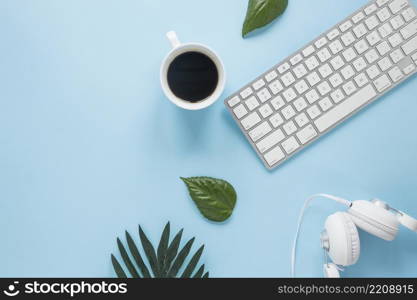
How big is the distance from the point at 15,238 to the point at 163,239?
284 millimetres

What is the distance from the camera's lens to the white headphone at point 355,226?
2.67 feet

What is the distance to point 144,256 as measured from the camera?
3.00 ft

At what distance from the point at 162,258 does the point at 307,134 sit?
34 cm

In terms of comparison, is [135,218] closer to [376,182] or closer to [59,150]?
[59,150]

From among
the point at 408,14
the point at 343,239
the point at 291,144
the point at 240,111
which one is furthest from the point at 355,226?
the point at 408,14

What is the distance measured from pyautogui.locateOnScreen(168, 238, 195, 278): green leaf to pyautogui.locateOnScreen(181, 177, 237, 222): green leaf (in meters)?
0.06

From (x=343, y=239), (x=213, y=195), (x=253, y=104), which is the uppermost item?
(x=253, y=104)

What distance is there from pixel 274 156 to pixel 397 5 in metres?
0.34

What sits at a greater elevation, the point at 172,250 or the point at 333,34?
the point at 333,34

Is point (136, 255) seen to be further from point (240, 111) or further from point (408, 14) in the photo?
point (408, 14)

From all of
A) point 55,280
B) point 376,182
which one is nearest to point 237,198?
point 376,182

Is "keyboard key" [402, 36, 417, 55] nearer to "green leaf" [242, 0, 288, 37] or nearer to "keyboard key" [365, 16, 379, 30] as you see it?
"keyboard key" [365, 16, 379, 30]

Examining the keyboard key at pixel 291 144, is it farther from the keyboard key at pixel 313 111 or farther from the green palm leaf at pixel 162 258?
the green palm leaf at pixel 162 258

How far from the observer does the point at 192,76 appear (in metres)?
0.81
